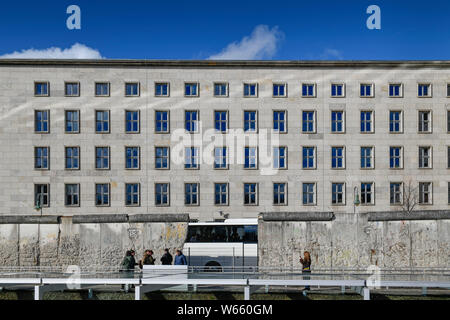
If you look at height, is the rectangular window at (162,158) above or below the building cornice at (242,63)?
below

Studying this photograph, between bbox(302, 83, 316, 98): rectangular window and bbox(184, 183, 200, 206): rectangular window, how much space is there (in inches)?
493

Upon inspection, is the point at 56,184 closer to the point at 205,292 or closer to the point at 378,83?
the point at 378,83

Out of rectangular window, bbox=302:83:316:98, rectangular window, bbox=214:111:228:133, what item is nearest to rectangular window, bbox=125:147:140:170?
rectangular window, bbox=214:111:228:133

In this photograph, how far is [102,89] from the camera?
44.7m

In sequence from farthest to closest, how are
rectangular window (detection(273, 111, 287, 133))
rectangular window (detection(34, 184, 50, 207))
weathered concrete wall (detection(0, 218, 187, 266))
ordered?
rectangular window (detection(273, 111, 287, 133)), rectangular window (detection(34, 184, 50, 207)), weathered concrete wall (detection(0, 218, 187, 266))

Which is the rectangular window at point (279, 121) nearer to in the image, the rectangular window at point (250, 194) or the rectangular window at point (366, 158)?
the rectangular window at point (250, 194)

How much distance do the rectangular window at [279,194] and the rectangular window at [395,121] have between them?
10.9 m

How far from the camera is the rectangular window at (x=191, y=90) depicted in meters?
44.9

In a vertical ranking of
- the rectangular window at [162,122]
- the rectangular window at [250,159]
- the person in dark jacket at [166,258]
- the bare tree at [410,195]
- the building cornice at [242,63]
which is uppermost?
the building cornice at [242,63]

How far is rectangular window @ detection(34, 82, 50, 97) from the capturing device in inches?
1745

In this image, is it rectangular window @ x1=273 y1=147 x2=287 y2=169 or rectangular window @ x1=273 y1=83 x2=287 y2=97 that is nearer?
rectangular window @ x1=273 y1=147 x2=287 y2=169

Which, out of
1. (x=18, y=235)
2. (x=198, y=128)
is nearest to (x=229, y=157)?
(x=198, y=128)

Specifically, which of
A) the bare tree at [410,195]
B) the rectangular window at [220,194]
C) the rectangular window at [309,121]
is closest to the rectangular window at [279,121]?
the rectangular window at [309,121]

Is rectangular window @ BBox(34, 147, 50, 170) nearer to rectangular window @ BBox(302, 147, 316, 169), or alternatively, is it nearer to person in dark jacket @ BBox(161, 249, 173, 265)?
rectangular window @ BBox(302, 147, 316, 169)
